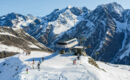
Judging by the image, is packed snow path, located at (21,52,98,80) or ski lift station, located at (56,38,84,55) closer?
packed snow path, located at (21,52,98,80)

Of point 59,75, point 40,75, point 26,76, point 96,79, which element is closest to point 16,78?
point 26,76

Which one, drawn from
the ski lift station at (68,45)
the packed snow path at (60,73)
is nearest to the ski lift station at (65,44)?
the ski lift station at (68,45)

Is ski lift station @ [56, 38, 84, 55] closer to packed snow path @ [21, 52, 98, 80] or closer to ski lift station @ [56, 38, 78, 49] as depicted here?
ski lift station @ [56, 38, 78, 49]

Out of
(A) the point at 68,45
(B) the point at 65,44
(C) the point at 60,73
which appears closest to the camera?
(C) the point at 60,73

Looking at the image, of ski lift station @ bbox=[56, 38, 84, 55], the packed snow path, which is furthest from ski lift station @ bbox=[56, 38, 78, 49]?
the packed snow path

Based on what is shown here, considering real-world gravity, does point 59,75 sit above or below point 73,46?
below

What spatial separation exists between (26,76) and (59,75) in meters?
7.47

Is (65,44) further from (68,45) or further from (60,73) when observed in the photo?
(60,73)

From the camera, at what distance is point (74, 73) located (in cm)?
4412

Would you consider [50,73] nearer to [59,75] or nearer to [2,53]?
[59,75]

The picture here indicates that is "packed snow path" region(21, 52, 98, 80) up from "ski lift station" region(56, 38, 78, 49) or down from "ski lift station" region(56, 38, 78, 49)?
down

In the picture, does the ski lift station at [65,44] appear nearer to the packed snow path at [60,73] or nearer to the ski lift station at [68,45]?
the ski lift station at [68,45]

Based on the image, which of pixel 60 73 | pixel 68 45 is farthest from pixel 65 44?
pixel 60 73

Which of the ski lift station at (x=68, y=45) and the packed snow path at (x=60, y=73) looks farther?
the ski lift station at (x=68, y=45)
